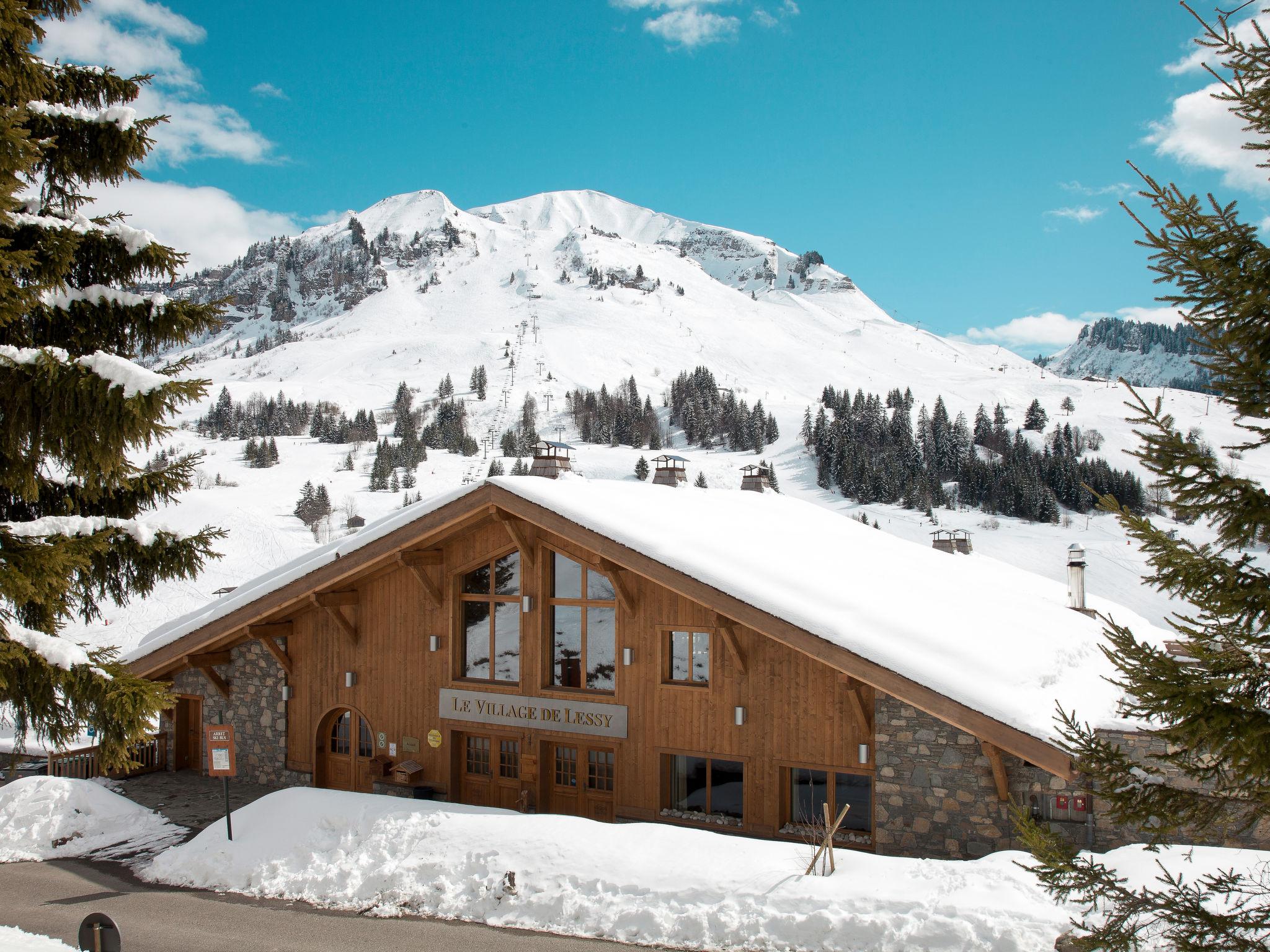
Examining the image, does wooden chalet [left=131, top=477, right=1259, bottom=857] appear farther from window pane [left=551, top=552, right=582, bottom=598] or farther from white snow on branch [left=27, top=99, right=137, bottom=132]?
white snow on branch [left=27, top=99, right=137, bottom=132]

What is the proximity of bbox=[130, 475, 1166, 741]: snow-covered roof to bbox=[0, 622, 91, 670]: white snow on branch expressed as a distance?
723 cm

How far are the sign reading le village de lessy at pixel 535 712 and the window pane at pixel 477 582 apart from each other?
1.67 meters

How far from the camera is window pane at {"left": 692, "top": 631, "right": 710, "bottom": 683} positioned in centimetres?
1290

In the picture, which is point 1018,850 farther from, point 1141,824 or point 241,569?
point 241,569

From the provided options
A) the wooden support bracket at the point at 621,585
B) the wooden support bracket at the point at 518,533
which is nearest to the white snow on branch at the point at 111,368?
the wooden support bracket at the point at 518,533

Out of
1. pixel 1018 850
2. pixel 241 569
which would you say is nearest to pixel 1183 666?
pixel 1018 850

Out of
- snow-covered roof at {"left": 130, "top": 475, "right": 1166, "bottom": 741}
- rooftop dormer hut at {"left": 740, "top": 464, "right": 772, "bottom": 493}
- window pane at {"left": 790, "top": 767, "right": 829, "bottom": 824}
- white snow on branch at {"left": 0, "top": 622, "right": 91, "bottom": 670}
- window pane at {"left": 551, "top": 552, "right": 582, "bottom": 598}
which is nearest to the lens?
white snow on branch at {"left": 0, "top": 622, "right": 91, "bottom": 670}

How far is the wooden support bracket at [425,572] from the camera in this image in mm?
14489

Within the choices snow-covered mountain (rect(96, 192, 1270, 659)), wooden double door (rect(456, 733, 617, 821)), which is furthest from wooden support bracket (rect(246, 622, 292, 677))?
snow-covered mountain (rect(96, 192, 1270, 659))

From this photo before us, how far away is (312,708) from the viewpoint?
1585 cm

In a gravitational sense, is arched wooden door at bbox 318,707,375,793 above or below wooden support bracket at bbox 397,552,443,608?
below

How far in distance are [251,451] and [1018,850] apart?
92271 millimetres

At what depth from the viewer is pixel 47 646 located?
635 cm

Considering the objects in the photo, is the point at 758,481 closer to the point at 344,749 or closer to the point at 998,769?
the point at 344,749
